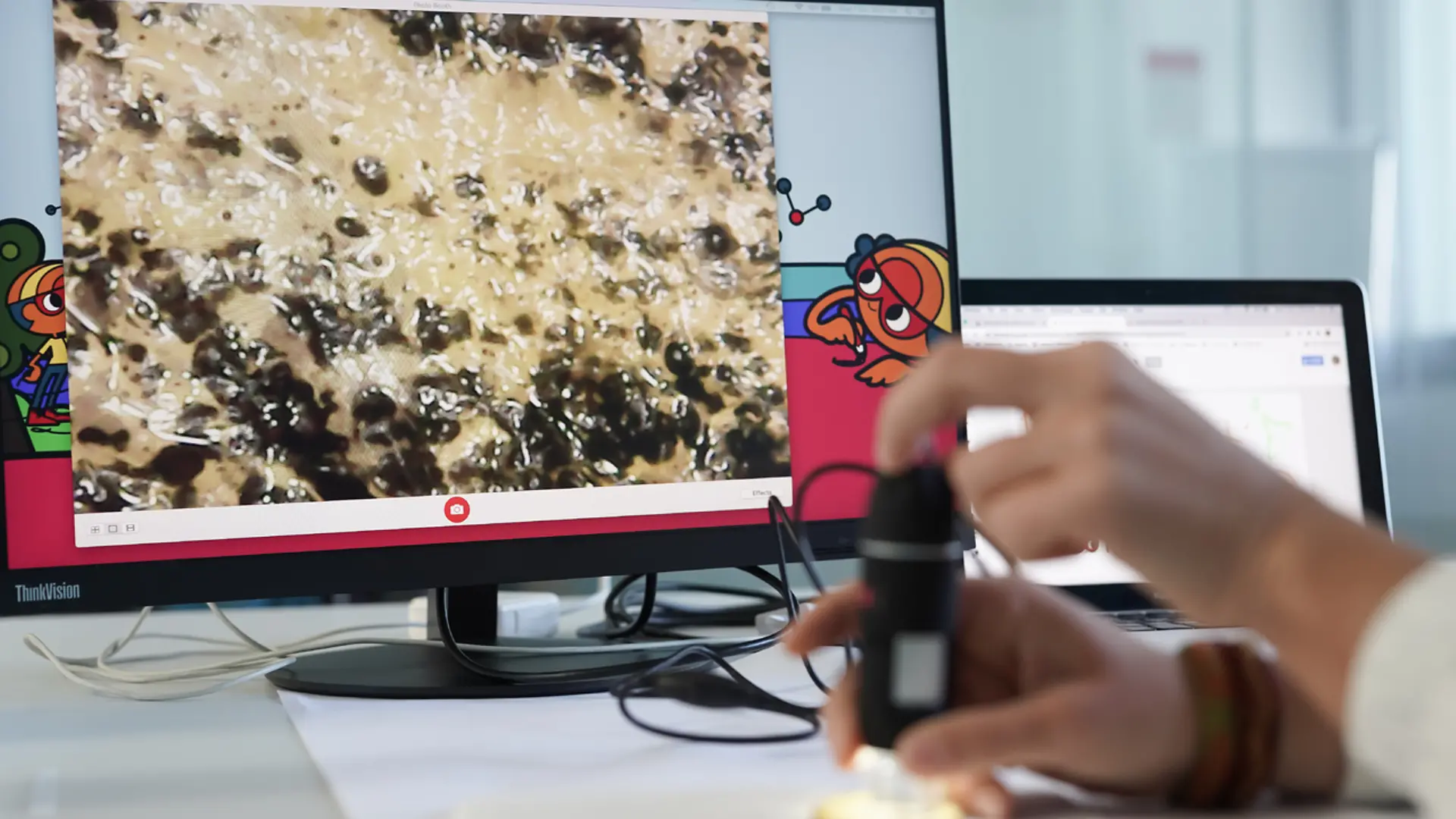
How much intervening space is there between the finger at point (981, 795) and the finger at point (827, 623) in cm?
7

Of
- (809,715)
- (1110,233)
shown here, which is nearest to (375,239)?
(809,715)

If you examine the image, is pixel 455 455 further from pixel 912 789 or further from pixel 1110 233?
pixel 1110 233

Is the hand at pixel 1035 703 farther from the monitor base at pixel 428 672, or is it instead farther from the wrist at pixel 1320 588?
the monitor base at pixel 428 672

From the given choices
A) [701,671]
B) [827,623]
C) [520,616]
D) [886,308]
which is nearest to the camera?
[827,623]

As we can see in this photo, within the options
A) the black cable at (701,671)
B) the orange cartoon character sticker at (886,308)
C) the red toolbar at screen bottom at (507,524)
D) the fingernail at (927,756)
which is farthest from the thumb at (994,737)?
the orange cartoon character sticker at (886,308)

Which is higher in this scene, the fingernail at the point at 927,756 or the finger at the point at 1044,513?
the finger at the point at 1044,513

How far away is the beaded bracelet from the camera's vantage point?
0.40 m

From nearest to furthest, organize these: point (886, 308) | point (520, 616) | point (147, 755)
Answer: point (147, 755) → point (886, 308) → point (520, 616)

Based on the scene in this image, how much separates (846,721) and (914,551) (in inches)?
2.9

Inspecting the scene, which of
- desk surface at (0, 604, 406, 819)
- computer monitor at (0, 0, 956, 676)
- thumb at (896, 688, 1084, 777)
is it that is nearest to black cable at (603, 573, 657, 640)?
computer monitor at (0, 0, 956, 676)

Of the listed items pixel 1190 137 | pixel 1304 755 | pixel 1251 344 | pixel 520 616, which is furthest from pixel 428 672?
pixel 1190 137

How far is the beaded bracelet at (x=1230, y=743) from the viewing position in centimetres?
40

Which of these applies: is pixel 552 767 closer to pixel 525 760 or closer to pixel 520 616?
pixel 525 760

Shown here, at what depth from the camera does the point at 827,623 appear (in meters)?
0.44
